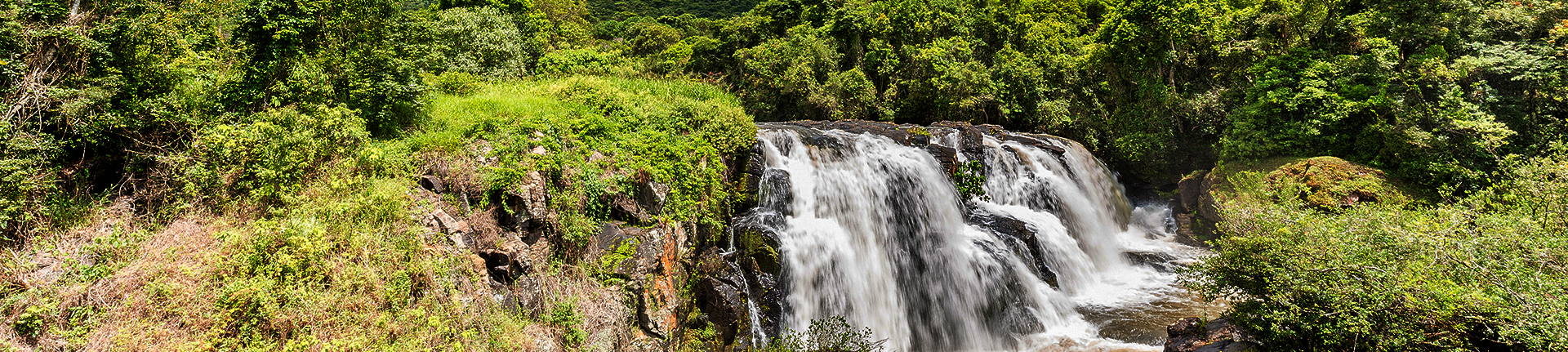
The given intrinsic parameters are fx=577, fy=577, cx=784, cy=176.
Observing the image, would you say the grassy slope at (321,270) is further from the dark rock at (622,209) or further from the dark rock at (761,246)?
the dark rock at (761,246)

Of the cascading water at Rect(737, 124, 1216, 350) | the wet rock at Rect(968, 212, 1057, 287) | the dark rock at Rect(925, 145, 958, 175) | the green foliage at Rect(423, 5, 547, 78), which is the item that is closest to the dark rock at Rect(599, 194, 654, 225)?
the cascading water at Rect(737, 124, 1216, 350)

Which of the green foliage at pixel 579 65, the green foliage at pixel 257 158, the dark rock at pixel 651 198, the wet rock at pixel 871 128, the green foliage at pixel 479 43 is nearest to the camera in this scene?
the green foliage at pixel 257 158

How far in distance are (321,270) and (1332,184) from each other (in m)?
19.7

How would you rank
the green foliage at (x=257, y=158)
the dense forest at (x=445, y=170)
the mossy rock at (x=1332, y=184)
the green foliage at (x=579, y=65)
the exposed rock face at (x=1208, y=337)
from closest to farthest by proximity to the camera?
the dense forest at (x=445, y=170) < the green foliage at (x=257, y=158) < the exposed rock face at (x=1208, y=337) < the mossy rock at (x=1332, y=184) < the green foliage at (x=579, y=65)

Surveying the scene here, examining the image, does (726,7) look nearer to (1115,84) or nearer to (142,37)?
(1115,84)

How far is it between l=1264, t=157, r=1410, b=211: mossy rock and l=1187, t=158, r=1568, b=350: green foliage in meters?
5.07

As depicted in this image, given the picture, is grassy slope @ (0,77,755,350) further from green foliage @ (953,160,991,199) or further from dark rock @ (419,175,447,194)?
green foliage @ (953,160,991,199)

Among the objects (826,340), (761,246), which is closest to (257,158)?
(761,246)

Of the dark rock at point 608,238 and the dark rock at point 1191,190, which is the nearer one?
the dark rock at point 608,238

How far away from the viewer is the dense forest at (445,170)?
5.16 metres

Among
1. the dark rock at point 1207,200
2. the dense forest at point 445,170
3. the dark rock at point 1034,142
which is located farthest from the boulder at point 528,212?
the dark rock at point 1207,200

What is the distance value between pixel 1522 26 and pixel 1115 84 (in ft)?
29.3

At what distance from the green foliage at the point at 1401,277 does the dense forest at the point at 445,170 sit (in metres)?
0.04

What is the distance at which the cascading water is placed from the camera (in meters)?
10.5
